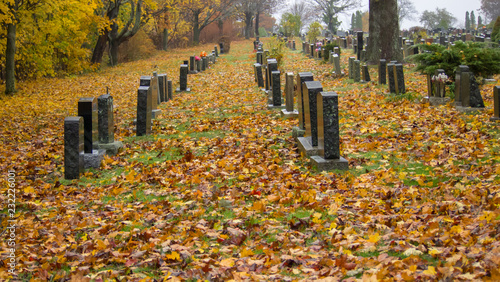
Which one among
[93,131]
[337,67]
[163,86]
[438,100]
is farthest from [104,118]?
[337,67]

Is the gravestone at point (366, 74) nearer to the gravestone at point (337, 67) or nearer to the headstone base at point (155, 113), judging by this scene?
the gravestone at point (337, 67)

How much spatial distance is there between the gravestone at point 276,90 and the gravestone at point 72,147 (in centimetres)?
664

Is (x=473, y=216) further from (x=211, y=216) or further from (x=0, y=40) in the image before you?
(x=0, y=40)

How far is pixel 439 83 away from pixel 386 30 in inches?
384

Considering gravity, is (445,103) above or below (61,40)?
below

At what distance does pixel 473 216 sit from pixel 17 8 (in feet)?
66.5

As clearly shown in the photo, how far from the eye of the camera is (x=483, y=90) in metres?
14.4

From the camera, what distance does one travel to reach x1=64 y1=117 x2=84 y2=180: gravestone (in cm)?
853

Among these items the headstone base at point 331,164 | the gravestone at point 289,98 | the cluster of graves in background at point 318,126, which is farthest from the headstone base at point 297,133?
the gravestone at point 289,98

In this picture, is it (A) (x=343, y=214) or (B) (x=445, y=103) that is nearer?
(A) (x=343, y=214)

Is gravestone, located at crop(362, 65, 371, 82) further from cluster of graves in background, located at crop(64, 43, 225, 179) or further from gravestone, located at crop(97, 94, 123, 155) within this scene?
gravestone, located at crop(97, 94, 123, 155)

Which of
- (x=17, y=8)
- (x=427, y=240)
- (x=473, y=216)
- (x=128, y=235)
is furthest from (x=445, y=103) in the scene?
(x=17, y=8)

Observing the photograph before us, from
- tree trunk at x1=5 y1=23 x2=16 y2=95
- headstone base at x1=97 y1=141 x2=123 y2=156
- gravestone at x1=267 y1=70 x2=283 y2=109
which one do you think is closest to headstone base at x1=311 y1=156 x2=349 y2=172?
headstone base at x1=97 y1=141 x2=123 y2=156

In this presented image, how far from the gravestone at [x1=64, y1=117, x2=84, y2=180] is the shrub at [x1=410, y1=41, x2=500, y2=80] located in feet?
30.0
